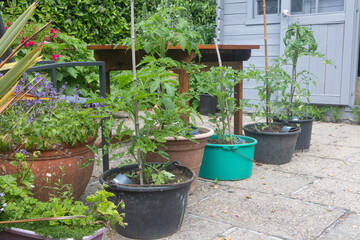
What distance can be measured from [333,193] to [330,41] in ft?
10.2

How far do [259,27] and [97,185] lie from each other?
3.96 meters

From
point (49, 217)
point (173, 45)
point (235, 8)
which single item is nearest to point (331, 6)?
point (235, 8)

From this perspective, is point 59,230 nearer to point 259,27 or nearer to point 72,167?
point 72,167

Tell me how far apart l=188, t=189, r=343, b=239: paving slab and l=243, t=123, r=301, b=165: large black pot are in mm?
804

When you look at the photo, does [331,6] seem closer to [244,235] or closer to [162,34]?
[162,34]

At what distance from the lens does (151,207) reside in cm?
200

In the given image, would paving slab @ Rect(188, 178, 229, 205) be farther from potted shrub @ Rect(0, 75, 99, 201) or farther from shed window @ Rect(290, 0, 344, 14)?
shed window @ Rect(290, 0, 344, 14)

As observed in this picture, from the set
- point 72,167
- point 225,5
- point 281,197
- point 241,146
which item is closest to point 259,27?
point 225,5

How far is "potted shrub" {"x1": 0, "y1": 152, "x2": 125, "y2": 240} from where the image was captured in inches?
59.7

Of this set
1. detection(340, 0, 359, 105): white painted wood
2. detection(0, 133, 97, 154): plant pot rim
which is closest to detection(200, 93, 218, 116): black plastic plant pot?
detection(340, 0, 359, 105): white painted wood

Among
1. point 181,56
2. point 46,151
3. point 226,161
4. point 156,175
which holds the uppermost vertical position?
point 181,56

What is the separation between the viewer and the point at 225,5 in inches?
249

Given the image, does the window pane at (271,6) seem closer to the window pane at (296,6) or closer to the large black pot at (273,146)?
the window pane at (296,6)

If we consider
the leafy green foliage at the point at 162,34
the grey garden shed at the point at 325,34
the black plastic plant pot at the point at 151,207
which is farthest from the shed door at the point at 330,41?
the black plastic plant pot at the point at 151,207
